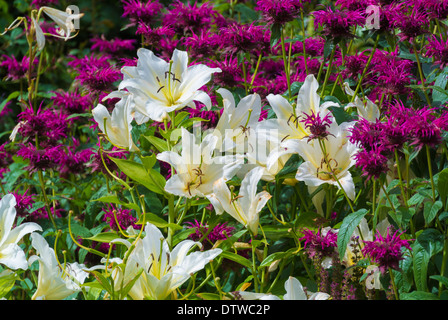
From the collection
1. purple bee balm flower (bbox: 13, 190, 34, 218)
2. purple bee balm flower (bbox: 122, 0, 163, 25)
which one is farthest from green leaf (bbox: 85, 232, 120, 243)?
purple bee balm flower (bbox: 122, 0, 163, 25)

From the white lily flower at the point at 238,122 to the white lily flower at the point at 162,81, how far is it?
2.6 inches

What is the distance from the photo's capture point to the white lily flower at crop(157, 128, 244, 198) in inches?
45.5

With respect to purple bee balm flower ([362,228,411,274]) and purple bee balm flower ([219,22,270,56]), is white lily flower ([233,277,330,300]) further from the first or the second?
purple bee balm flower ([219,22,270,56])

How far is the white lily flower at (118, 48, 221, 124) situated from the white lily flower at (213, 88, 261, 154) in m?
0.07

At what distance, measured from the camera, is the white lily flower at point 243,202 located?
3.76 feet

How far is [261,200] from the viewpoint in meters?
1.15

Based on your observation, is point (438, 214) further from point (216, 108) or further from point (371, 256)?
point (216, 108)

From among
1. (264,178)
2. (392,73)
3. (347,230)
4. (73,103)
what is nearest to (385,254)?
(347,230)

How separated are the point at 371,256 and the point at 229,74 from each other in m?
0.67

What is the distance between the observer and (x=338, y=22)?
4.25 feet

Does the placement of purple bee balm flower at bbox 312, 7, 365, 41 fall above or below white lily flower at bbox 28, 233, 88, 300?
above
